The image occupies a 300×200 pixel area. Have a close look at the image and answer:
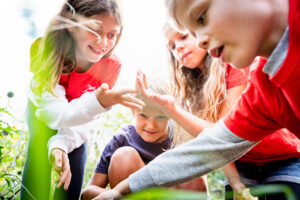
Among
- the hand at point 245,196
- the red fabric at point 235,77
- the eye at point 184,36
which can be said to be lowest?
the hand at point 245,196

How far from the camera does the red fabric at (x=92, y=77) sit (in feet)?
3.23

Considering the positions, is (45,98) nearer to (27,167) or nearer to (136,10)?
(27,167)

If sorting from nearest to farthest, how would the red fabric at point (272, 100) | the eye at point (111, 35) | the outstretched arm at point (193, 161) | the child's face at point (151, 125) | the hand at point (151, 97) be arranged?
the red fabric at point (272, 100)
the outstretched arm at point (193, 161)
the hand at point (151, 97)
the eye at point (111, 35)
the child's face at point (151, 125)

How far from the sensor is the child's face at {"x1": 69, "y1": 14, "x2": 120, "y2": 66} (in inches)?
35.4

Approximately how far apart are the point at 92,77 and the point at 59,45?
15 centimetres

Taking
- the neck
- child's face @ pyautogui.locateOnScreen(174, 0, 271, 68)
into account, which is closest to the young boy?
child's face @ pyautogui.locateOnScreen(174, 0, 271, 68)

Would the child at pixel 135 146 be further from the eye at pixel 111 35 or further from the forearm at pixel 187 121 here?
the eye at pixel 111 35

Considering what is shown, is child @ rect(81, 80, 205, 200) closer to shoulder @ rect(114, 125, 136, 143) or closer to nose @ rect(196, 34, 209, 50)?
shoulder @ rect(114, 125, 136, 143)

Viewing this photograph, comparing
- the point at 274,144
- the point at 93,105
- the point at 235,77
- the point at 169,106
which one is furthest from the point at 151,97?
the point at 274,144

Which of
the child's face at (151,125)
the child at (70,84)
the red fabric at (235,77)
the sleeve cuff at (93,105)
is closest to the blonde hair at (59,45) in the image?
the child at (70,84)

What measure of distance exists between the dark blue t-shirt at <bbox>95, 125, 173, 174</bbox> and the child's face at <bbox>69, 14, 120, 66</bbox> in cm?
31

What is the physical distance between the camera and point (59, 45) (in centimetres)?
94

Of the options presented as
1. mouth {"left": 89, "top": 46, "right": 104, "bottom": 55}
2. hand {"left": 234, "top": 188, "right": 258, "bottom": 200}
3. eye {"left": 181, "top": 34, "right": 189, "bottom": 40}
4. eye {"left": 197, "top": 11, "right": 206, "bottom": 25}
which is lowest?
hand {"left": 234, "top": 188, "right": 258, "bottom": 200}

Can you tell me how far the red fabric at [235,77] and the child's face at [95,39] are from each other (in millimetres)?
385
